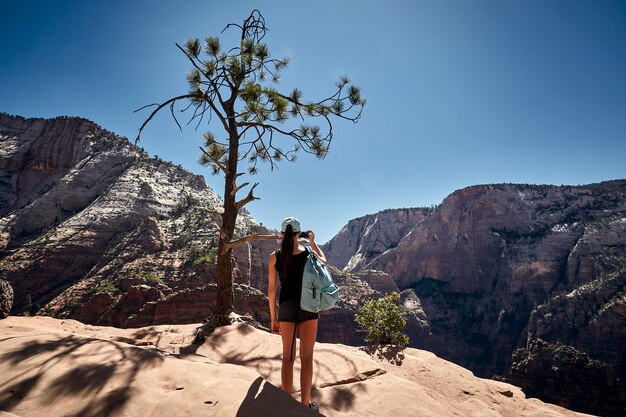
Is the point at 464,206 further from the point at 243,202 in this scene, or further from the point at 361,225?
the point at 243,202

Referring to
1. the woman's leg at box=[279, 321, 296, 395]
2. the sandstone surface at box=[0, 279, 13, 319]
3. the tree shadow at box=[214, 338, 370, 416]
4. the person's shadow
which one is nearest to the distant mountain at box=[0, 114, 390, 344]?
the sandstone surface at box=[0, 279, 13, 319]

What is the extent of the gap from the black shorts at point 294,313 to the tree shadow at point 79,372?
1.27m

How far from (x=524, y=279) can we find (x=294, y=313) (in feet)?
281

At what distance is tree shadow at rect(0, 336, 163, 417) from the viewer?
2.37 metres

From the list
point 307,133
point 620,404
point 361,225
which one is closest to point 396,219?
point 361,225

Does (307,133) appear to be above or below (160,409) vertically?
above

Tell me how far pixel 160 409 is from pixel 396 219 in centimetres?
12902

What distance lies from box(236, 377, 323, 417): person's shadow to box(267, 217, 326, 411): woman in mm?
700

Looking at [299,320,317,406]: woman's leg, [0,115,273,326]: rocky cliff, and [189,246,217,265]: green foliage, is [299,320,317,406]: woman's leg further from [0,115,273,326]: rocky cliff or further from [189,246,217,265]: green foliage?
[189,246,217,265]: green foliage

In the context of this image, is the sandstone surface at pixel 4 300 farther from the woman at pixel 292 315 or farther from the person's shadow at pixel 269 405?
the person's shadow at pixel 269 405

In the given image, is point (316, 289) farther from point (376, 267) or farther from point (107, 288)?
point (376, 267)

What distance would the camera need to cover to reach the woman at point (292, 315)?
346 centimetres

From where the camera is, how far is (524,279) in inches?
2906

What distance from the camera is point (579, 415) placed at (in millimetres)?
6938
